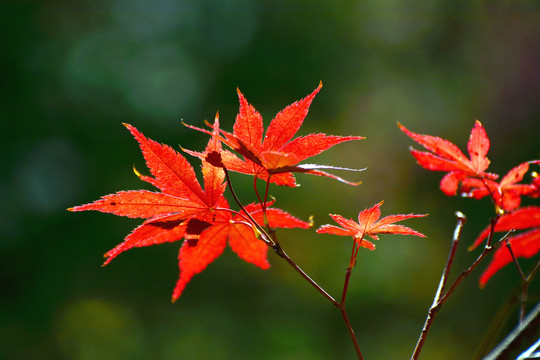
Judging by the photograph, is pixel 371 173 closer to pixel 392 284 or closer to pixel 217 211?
A: pixel 392 284

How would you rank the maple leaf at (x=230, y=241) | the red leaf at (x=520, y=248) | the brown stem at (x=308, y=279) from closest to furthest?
1. the brown stem at (x=308, y=279)
2. the maple leaf at (x=230, y=241)
3. the red leaf at (x=520, y=248)

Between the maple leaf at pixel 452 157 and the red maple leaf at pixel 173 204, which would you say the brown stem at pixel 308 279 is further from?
the maple leaf at pixel 452 157

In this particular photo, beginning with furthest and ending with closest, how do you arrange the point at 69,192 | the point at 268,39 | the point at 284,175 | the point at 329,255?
the point at 268,39
the point at 69,192
the point at 329,255
the point at 284,175

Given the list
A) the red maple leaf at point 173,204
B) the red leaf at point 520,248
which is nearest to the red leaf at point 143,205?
the red maple leaf at point 173,204

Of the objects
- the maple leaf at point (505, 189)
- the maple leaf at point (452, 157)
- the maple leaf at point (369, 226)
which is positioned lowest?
the maple leaf at point (369, 226)

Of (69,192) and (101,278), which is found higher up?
(69,192)

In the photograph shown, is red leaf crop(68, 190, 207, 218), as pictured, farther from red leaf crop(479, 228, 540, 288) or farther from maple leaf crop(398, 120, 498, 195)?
red leaf crop(479, 228, 540, 288)

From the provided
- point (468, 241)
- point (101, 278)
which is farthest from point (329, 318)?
point (101, 278)

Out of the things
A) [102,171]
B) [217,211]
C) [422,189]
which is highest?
[217,211]

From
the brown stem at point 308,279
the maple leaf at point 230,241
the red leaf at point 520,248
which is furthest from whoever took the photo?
the red leaf at point 520,248
